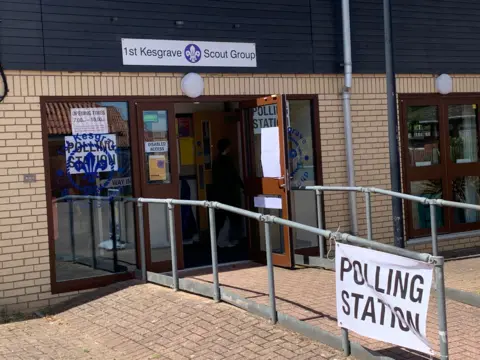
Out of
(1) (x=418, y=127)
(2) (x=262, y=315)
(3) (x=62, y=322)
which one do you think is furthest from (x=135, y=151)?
(1) (x=418, y=127)

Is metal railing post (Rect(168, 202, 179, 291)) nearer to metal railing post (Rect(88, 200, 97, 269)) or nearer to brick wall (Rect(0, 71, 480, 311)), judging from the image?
metal railing post (Rect(88, 200, 97, 269))

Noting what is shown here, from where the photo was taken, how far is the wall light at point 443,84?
10.8 metres

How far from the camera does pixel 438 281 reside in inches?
176

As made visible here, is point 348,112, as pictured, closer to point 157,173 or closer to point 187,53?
point 187,53

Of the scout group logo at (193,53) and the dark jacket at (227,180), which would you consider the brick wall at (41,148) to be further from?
the dark jacket at (227,180)

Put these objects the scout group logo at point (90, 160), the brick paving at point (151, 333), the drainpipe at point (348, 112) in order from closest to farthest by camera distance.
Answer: the brick paving at point (151, 333)
the scout group logo at point (90, 160)
the drainpipe at point (348, 112)

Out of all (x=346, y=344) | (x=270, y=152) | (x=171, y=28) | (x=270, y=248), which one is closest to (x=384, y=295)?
(x=346, y=344)

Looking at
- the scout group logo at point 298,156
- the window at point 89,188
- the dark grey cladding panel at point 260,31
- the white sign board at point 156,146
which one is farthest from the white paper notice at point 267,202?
the dark grey cladding panel at point 260,31

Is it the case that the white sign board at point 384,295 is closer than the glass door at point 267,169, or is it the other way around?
the white sign board at point 384,295

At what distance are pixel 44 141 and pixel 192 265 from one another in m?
2.61

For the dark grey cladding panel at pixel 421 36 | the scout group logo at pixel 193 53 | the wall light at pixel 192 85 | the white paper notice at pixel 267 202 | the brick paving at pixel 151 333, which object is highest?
the dark grey cladding panel at pixel 421 36

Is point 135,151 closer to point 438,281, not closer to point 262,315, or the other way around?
point 262,315

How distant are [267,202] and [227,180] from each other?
1.62 m

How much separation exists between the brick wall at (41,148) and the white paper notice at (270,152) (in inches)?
35.8
